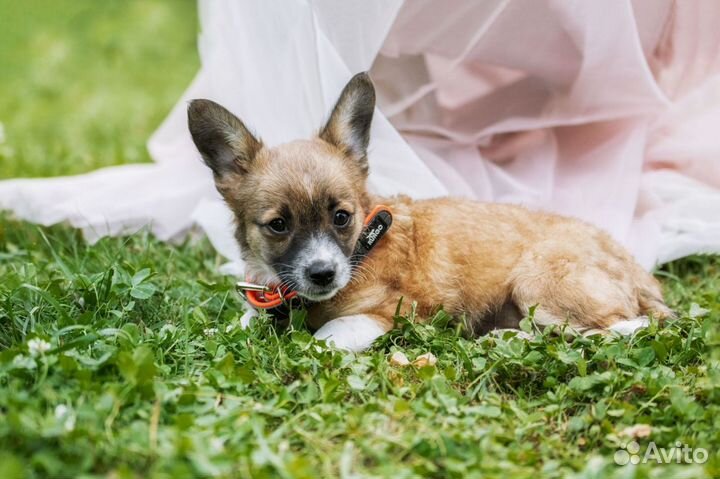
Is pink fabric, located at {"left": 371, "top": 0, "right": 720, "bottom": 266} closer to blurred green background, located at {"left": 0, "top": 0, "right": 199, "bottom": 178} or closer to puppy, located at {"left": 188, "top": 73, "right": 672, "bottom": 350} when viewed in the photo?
puppy, located at {"left": 188, "top": 73, "right": 672, "bottom": 350}

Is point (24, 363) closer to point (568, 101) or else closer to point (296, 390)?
point (296, 390)

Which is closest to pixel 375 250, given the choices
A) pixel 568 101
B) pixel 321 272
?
pixel 321 272

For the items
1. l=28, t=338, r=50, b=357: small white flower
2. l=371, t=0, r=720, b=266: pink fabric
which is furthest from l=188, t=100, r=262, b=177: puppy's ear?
l=371, t=0, r=720, b=266: pink fabric

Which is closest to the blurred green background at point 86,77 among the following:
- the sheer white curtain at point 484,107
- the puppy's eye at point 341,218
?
the sheer white curtain at point 484,107

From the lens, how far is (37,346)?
3215mm

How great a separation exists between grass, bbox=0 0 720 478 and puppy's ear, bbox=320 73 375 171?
35.2 inches

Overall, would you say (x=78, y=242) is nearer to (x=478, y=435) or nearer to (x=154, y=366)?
(x=154, y=366)

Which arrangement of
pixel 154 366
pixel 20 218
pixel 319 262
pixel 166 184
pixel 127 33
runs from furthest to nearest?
1. pixel 127 33
2. pixel 166 184
3. pixel 20 218
4. pixel 319 262
5. pixel 154 366

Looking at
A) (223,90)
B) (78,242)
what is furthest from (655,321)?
(78,242)

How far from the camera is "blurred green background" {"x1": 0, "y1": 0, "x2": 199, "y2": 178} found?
7.46 meters

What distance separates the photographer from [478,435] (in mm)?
3010

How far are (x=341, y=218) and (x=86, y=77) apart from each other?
7.33 metres

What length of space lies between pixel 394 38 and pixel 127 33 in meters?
7.29

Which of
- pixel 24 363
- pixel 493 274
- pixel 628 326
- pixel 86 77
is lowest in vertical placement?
pixel 86 77
